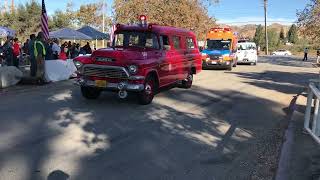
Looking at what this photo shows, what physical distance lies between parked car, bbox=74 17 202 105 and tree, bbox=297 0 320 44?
23.6m

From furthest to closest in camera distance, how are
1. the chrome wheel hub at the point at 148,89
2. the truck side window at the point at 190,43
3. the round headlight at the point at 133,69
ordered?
the truck side window at the point at 190,43 → the chrome wheel hub at the point at 148,89 → the round headlight at the point at 133,69

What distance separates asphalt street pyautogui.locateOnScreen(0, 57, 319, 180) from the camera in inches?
275

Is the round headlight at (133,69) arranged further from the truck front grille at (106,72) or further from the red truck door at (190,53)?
the red truck door at (190,53)

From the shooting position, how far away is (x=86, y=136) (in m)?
9.12

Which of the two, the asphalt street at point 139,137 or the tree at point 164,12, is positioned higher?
the tree at point 164,12

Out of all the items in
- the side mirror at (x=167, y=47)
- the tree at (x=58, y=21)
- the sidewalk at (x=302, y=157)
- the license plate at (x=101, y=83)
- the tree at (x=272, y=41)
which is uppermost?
the tree at (x=58, y=21)

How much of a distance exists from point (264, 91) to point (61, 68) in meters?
8.48

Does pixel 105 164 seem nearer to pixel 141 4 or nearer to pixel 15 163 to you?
pixel 15 163

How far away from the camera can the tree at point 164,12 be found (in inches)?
1754

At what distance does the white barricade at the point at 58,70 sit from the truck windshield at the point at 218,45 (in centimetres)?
1176

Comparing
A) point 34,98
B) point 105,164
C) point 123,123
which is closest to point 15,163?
point 105,164

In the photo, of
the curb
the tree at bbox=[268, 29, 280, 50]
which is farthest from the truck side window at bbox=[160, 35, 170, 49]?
the tree at bbox=[268, 29, 280, 50]

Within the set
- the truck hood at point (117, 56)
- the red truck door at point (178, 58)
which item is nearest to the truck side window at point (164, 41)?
the red truck door at point (178, 58)

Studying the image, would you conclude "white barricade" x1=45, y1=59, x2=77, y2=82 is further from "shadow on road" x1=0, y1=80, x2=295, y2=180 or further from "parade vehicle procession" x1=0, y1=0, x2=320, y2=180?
"shadow on road" x1=0, y1=80, x2=295, y2=180
